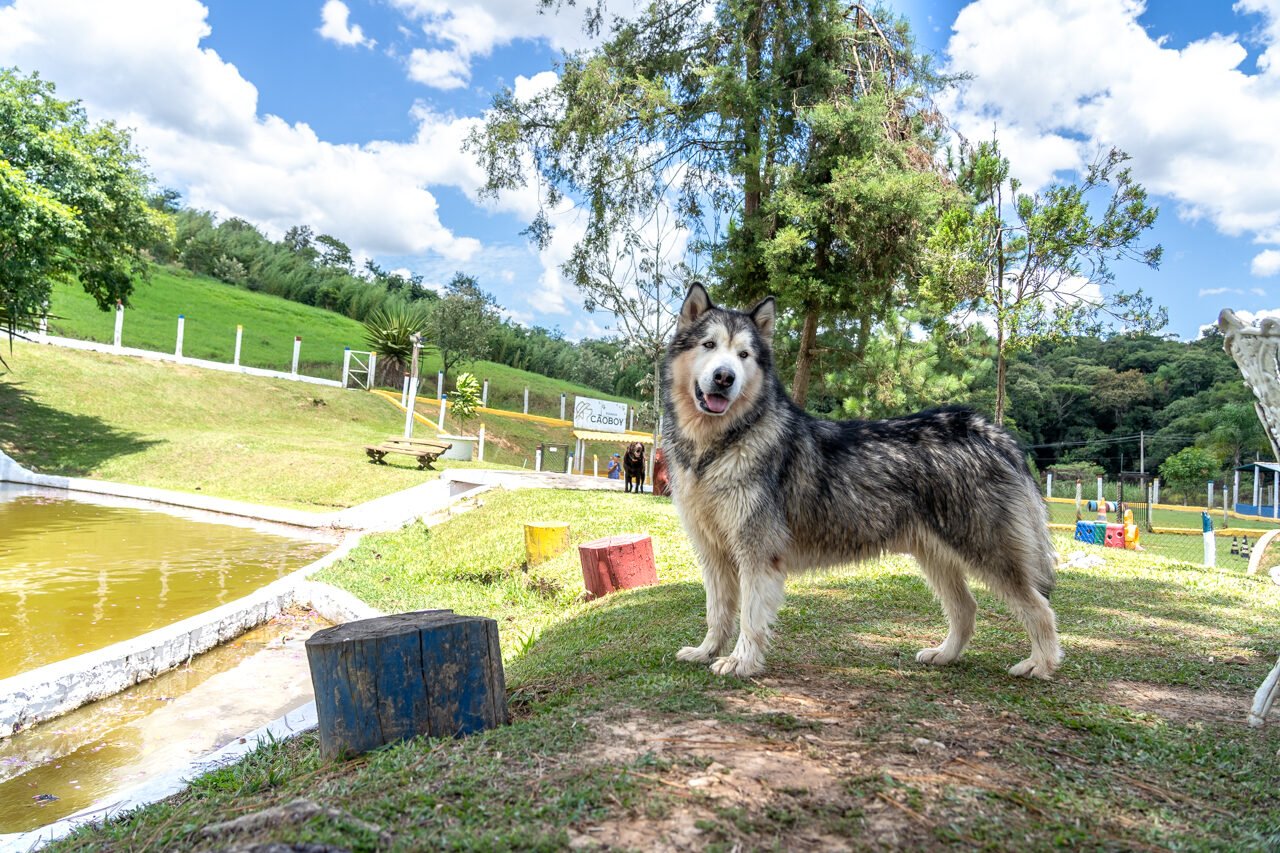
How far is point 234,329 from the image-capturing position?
4094cm

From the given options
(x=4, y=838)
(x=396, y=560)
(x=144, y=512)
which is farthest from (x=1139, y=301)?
(x=144, y=512)

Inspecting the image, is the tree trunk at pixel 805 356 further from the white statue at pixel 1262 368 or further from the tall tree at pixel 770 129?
the white statue at pixel 1262 368

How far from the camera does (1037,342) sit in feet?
41.3

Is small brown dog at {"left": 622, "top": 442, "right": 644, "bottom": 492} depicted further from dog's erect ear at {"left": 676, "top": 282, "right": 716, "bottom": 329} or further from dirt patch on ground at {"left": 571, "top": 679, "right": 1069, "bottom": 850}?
dirt patch on ground at {"left": 571, "top": 679, "right": 1069, "bottom": 850}

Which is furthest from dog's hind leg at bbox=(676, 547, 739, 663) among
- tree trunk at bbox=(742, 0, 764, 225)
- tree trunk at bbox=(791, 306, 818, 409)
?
tree trunk at bbox=(742, 0, 764, 225)

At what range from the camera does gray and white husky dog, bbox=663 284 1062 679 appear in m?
3.73

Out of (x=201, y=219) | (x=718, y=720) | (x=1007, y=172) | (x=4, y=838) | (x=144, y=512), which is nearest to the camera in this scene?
(x=718, y=720)

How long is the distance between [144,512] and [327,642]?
13.5 m

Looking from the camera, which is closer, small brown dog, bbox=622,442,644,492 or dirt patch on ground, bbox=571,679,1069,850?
dirt patch on ground, bbox=571,679,1069,850

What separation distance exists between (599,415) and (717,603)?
23991mm

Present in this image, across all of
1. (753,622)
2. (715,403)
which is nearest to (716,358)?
(715,403)

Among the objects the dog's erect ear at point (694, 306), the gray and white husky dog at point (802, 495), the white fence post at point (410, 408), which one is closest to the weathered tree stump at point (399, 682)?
the gray and white husky dog at point (802, 495)

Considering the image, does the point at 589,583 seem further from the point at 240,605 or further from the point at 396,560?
the point at 396,560

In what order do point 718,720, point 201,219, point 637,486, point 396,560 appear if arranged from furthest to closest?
point 201,219 < point 637,486 < point 396,560 < point 718,720
